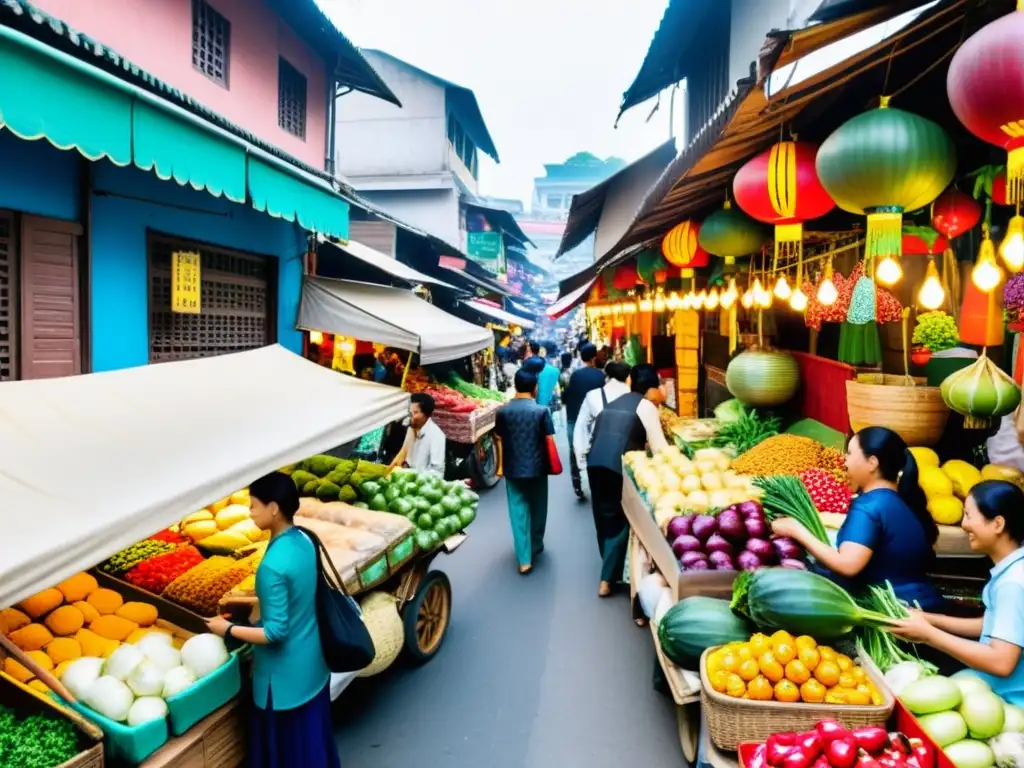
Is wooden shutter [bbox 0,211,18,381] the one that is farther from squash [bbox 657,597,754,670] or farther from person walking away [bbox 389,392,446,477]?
squash [bbox 657,597,754,670]

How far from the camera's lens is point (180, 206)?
6.12 metres

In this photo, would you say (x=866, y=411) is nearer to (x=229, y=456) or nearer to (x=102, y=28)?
(x=229, y=456)

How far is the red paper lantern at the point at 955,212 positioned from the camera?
375 centimetres

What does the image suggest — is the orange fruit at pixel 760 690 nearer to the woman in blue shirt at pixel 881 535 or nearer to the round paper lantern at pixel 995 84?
the woman in blue shirt at pixel 881 535

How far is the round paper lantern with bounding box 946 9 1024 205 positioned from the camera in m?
1.82

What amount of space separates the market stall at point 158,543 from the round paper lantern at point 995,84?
3.07 metres

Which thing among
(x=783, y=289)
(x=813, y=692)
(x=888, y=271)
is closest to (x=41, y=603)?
(x=813, y=692)

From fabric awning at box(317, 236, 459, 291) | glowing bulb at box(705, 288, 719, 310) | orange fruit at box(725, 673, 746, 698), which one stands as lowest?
orange fruit at box(725, 673, 746, 698)

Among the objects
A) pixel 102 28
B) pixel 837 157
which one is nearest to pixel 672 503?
pixel 837 157

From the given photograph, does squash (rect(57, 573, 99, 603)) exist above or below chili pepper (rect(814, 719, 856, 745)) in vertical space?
above

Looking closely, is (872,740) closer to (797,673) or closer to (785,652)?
(797,673)

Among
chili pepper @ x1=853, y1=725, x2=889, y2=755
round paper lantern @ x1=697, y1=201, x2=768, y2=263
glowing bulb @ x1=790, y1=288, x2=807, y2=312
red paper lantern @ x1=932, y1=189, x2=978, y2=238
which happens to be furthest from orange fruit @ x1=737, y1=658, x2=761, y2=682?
round paper lantern @ x1=697, y1=201, x2=768, y2=263

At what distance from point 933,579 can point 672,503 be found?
1630mm

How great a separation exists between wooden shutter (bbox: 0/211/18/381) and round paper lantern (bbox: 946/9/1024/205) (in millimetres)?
5270
